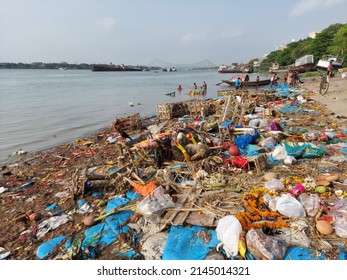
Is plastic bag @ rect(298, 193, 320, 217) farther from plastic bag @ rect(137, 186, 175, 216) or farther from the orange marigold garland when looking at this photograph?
plastic bag @ rect(137, 186, 175, 216)

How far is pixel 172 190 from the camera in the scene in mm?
5391

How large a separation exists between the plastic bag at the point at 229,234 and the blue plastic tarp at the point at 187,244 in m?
0.16

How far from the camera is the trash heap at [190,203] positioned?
3.63 metres

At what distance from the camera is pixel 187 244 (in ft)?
A: 12.2

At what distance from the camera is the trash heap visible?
3.63 metres

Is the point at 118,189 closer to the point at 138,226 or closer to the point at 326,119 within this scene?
the point at 138,226

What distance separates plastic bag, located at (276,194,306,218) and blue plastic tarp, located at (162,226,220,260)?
51.4 inches

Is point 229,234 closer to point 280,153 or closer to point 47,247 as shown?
point 47,247

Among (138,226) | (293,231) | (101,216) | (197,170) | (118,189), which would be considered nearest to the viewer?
(293,231)

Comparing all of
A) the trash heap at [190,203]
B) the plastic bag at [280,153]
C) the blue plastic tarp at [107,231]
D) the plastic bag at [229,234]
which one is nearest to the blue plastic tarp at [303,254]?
the trash heap at [190,203]

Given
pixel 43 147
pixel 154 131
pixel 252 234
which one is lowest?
pixel 43 147

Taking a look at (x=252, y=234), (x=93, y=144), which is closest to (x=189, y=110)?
(x=93, y=144)

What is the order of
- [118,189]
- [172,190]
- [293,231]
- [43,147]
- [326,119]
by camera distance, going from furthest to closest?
[43,147], [326,119], [118,189], [172,190], [293,231]

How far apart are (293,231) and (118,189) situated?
385 cm
